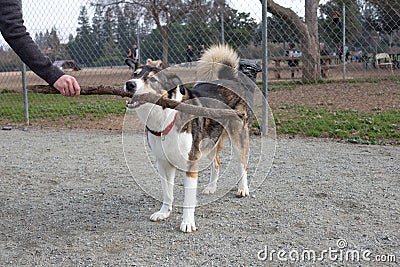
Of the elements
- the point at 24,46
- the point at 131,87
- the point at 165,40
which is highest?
the point at 165,40

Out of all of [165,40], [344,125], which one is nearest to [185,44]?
[165,40]

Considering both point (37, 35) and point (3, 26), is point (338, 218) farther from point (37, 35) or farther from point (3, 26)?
point (37, 35)

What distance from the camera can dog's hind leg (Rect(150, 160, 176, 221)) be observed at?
3162 mm

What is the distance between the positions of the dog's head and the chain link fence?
4.64m

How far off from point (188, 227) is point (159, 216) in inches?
12.9

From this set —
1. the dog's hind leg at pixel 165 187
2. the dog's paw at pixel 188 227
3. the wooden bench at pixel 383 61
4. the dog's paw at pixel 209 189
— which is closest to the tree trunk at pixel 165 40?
the wooden bench at pixel 383 61

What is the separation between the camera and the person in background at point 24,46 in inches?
91.5

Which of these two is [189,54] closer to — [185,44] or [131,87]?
[185,44]

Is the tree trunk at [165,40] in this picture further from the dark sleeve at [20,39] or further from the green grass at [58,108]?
the dark sleeve at [20,39]

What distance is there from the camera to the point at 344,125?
611 cm

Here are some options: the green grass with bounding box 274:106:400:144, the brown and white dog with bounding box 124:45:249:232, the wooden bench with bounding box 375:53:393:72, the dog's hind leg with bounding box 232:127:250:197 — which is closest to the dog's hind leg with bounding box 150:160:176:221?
the brown and white dog with bounding box 124:45:249:232

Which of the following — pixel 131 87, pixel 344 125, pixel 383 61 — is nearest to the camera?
pixel 131 87

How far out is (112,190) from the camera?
3.91 m

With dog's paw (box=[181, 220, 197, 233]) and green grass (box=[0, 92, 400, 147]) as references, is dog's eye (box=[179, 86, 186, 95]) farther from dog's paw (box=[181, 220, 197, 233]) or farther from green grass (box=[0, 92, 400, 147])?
green grass (box=[0, 92, 400, 147])
